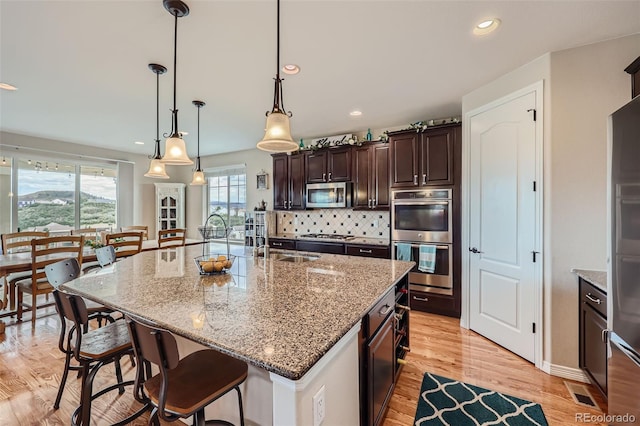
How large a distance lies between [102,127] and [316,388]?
5.10 metres

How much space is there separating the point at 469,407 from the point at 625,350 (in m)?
1.00

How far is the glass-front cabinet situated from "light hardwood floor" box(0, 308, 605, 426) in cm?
341

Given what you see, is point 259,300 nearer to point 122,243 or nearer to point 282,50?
point 282,50

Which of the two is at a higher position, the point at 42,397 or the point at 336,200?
the point at 336,200

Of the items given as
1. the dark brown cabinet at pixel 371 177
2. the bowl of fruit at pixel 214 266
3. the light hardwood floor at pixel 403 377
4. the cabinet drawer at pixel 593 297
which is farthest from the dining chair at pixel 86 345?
the dark brown cabinet at pixel 371 177

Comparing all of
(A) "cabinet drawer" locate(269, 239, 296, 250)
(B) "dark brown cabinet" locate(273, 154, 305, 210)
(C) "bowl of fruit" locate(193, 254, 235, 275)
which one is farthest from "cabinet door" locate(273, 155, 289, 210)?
(C) "bowl of fruit" locate(193, 254, 235, 275)

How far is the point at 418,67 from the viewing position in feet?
8.22

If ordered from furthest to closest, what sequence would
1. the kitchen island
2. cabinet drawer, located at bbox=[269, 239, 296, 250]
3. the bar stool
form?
cabinet drawer, located at bbox=[269, 239, 296, 250] < the bar stool < the kitchen island

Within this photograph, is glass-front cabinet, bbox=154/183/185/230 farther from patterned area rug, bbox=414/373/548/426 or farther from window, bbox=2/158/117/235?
patterned area rug, bbox=414/373/548/426

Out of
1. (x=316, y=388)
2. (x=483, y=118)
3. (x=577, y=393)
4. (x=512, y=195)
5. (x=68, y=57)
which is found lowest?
(x=577, y=393)

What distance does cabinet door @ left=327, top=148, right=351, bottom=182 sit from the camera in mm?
4289

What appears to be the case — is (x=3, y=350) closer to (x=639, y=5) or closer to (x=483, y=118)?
(x=483, y=118)

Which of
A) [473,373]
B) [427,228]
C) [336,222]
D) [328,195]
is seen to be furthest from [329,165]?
[473,373]

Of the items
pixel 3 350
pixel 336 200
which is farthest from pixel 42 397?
pixel 336 200
